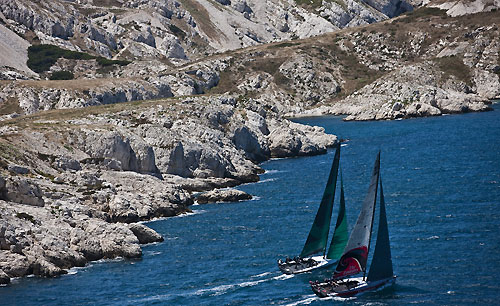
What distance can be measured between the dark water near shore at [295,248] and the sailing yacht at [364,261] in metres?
0.86

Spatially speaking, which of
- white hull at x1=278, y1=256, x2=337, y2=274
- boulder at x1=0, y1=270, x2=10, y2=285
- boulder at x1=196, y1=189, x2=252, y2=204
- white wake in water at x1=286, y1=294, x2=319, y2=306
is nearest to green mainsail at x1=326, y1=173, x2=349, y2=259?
white hull at x1=278, y1=256, x2=337, y2=274

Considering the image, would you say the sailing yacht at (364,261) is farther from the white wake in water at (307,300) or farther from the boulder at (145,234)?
the boulder at (145,234)

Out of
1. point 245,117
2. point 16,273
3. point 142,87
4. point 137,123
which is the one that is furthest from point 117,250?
point 142,87

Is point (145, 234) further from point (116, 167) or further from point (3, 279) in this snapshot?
point (116, 167)

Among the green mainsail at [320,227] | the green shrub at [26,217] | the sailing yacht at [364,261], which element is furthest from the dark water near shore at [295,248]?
the green shrub at [26,217]

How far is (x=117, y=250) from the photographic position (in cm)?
7025

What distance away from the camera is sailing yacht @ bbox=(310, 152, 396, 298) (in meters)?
54.5

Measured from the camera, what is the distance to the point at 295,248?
226 ft

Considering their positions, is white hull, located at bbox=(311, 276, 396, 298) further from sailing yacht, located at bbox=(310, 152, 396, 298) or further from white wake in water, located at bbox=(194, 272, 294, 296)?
white wake in water, located at bbox=(194, 272, 294, 296)

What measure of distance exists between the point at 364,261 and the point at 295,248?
520 inches

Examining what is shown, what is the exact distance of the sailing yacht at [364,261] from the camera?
54.5 meters

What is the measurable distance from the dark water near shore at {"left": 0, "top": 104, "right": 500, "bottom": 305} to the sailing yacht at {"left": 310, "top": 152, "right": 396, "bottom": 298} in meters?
0.86

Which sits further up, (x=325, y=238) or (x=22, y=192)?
(x=22, y=192)

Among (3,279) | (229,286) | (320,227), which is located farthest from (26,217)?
(320,227)
